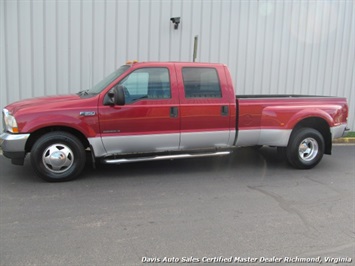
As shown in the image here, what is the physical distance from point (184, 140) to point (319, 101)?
8.99 feet

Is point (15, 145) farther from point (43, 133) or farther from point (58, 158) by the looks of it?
point (58, 158)

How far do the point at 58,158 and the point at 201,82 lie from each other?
2654 millimetres

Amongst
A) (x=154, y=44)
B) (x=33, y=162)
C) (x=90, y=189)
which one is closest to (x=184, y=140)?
(x=90, y=189)

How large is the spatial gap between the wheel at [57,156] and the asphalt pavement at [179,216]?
178 mm

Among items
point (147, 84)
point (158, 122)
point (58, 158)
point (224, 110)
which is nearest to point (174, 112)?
point (158, 122)

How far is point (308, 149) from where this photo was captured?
7.03 metres

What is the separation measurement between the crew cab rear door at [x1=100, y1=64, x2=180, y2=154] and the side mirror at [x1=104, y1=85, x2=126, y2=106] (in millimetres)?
94

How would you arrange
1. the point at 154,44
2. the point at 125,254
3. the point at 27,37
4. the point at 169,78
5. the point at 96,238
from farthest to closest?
1. the point at 154,44
2. the point at 27,37
3. the point at 169,78
4. the point at 96,238
5. the point at 125,254

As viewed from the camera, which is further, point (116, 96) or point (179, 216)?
point (116, 96)

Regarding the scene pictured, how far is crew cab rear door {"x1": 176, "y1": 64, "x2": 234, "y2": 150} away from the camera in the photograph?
625cm

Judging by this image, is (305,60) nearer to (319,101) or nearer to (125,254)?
(319,101)

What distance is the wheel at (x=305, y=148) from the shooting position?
270 inches

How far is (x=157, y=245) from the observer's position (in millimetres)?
3793

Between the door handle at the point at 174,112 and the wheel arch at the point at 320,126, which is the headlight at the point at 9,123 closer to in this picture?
the door handle at the point at 174,112
